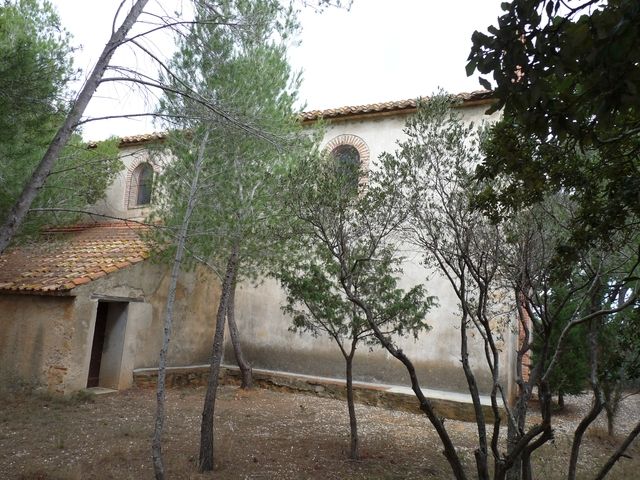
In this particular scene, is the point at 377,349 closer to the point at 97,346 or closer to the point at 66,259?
the point at 97,346

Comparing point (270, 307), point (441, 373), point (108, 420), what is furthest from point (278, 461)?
point (270, 307)

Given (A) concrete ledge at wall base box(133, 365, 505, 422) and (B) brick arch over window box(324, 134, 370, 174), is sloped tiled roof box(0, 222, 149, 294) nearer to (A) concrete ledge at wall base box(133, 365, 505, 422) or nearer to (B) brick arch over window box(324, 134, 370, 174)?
(A) concrete ledge at wall base box(133, 365, 505, 422)

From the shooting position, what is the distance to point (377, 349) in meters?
11.8

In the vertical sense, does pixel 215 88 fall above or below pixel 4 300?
above

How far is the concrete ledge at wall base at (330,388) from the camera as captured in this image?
10.0m

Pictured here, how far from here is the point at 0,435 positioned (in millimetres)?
7512

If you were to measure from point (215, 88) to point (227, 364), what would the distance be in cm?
901

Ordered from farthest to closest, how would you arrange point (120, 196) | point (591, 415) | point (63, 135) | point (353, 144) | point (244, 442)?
point (120, 196), point (353, 144), point (244, 442), point (63, 135), point (591, 415)

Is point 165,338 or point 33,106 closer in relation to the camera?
point 165,338

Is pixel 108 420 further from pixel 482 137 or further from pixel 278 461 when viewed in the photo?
pixel 482 137

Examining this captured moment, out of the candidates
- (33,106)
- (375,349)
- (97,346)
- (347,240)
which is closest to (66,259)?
(97,346)

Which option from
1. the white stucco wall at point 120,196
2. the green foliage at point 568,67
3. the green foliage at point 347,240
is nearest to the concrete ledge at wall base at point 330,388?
the green foliage at point 347,240

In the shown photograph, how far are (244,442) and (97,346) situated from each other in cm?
567

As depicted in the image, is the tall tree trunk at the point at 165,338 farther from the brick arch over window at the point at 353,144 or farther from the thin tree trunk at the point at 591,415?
the brick arch over window at the point at 353,144
